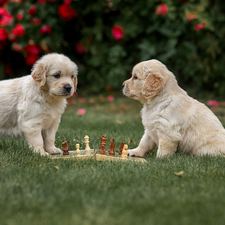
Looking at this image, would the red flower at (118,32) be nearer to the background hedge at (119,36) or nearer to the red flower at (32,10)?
the background hedge at (119,36)

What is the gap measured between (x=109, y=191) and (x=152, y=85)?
5.00 ft

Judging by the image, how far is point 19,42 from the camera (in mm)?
7602

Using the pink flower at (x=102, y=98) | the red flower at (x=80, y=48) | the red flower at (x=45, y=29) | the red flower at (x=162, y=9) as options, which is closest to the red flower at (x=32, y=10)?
the red flower at (x=45, y=29)

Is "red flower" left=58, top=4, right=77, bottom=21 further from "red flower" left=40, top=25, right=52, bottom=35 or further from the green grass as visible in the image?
the green grass

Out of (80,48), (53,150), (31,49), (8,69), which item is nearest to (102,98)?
(80,48)

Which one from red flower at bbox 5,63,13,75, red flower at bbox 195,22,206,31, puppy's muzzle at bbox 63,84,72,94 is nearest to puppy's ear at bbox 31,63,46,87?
puppy's muzzle at bbox 63,84,72,94

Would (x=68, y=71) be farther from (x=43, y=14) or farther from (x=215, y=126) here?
(x=43, y=14)

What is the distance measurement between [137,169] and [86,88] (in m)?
5.99

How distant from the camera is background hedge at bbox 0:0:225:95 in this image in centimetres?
739

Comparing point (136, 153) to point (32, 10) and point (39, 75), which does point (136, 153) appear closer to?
point (39, 75)

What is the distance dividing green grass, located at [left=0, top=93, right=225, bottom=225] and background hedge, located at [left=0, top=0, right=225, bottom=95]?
4426mm

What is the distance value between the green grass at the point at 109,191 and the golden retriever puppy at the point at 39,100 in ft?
0.78

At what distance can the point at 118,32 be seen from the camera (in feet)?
25.6

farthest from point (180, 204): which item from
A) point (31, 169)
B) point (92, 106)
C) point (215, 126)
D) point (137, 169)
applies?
point (92, 106)
